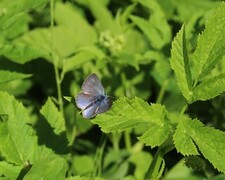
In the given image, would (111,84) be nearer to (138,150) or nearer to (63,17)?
(138,150)

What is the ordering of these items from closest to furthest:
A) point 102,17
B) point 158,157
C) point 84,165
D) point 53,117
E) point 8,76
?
point 158,157 → point 53,117 → point 8,76 → point 84,165 → point 102,17

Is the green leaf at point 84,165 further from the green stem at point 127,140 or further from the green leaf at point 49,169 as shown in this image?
the green leaf at point 49,169

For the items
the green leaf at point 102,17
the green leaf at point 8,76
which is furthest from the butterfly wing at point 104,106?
the green leaf at point 102,17

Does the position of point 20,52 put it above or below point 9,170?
above

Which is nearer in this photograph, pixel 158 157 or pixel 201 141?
pixel 201 141

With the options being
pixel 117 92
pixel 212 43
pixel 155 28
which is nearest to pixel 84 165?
pixel 117 92

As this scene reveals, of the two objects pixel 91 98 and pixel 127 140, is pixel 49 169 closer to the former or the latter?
pixel 91 98

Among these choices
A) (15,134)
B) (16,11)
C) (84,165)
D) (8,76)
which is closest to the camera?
(15,134)

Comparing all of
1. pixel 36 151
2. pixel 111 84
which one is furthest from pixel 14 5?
pixel 36 151
